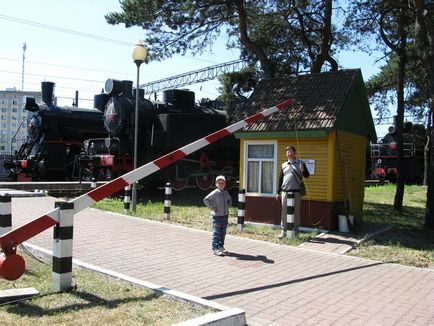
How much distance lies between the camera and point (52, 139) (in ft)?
72.1

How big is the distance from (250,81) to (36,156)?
32.5ft

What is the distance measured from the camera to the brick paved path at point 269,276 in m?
5.46

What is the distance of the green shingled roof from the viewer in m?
11.2

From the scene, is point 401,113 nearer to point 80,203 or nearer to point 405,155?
point 80,203

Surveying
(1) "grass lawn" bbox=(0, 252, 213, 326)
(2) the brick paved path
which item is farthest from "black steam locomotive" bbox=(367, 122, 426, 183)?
(1) "grass lawn" bbox=(0, 252, 213, 326)

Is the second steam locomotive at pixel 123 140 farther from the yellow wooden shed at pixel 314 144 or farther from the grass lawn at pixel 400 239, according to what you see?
the grass lawn at pixel 400 239

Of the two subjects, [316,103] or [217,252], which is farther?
[316,103]

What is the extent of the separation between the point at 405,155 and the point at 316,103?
75.2 feet

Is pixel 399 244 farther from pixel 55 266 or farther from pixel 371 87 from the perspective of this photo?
pixel 371 87

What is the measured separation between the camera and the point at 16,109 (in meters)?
81.0

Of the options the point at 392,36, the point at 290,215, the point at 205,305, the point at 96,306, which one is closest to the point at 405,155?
the point at 392,36

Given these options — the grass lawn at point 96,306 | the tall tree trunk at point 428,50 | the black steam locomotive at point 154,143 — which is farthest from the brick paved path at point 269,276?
the black steam locomotive at point 154,143

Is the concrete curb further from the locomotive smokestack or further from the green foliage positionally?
the locomotive smokestack

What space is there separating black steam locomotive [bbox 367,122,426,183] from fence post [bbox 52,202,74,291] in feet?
96.3
